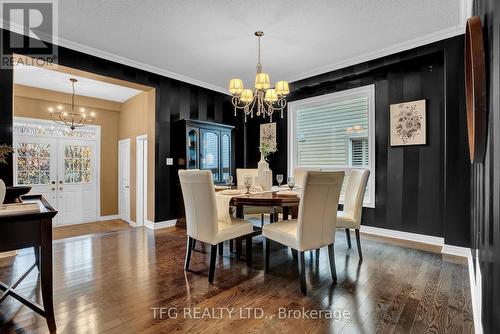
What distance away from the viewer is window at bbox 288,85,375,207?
3.93 metres

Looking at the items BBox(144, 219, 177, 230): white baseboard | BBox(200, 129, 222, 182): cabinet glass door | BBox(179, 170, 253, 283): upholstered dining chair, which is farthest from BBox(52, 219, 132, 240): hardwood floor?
BBox(179, 170, 253, 283): upholstered dining chair

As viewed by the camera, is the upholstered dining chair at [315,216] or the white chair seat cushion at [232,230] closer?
the upholstered dining chair at [315,216]

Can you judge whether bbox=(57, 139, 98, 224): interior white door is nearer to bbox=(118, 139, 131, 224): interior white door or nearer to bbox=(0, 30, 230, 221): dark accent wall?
bbox=(118, 139, 131, 224): interior white door

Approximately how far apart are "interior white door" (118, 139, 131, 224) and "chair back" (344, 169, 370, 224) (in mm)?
4921

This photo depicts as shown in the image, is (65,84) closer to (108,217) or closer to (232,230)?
(108,217)

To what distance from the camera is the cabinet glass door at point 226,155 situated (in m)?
4.95

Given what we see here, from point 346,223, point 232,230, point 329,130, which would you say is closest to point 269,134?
point 329,130

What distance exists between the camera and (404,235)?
3.54 meters

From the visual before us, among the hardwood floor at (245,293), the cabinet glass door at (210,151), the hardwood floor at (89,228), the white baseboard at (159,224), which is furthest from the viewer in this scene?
the hardwood floor at (89,228)

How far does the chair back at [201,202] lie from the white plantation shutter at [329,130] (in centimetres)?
288

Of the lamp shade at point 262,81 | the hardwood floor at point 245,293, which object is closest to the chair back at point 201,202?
the hardwood floor at point 245,293

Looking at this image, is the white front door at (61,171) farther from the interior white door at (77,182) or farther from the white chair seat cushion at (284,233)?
the white chair seat cushion at (284,233)

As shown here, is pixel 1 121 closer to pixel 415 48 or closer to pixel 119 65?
pixel 119 65

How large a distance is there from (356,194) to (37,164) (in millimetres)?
6185
